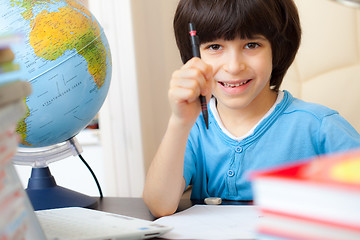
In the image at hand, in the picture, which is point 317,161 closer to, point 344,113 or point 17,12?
point 17,12

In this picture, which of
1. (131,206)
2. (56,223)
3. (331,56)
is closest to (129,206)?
(131,206)

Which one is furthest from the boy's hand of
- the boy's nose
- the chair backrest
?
the chair backrest

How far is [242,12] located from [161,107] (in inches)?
36.7

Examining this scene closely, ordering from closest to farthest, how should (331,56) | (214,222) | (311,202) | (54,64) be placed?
(311,202) → (214,222) → (54,64) → (331,56)

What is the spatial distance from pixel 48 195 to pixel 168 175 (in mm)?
257

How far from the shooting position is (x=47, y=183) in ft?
3.50

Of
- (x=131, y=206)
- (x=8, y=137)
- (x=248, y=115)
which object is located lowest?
(x=131, y=206)

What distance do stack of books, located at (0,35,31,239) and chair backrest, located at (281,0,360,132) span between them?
1162 millimetres

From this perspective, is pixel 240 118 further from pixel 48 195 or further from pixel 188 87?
pixel 48 195

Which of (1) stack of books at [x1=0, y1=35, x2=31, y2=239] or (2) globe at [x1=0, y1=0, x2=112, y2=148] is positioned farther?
(2) globe at [x1=0, y1=0, x2=112, y2=148]

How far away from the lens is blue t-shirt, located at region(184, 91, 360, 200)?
3.69 ft

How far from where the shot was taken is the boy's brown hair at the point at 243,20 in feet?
3.51

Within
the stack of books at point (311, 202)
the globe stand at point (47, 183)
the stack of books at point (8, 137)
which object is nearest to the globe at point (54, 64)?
the globe stand at point (47, 183)

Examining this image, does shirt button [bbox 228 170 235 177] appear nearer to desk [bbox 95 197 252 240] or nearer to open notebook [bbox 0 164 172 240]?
desk [bbox 95 197 252 240]
